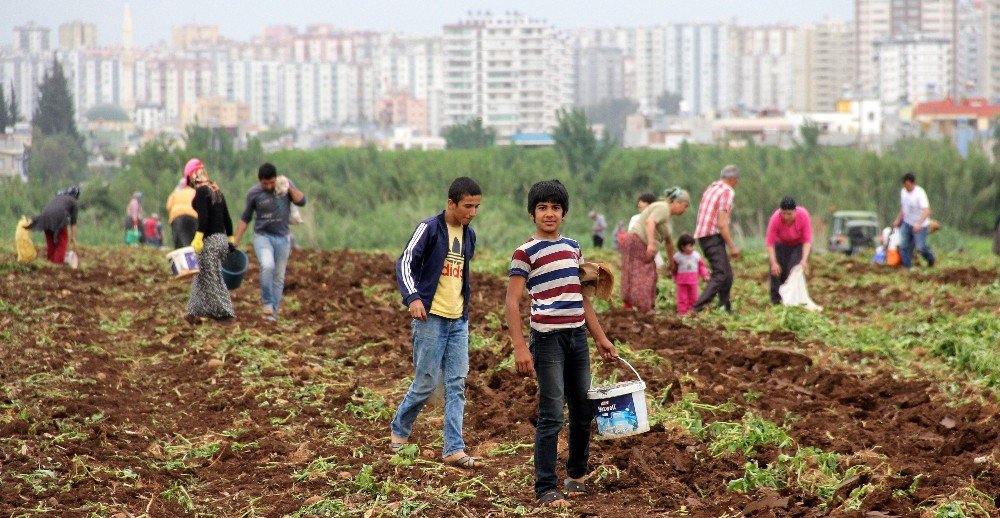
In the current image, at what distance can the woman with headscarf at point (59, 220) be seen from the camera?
56.0 feet

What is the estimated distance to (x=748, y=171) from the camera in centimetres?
5591


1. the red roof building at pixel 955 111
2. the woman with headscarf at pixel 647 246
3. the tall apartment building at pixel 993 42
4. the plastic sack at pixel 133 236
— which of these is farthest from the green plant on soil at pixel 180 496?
the tall apartment building at pixel 993 42

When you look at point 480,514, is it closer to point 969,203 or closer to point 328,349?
point 328,349

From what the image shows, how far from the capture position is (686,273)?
1334 centimetres

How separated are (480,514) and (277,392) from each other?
3.42m

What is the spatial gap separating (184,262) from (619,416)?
6.26 meters

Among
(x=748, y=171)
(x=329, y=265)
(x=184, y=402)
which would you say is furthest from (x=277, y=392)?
(x=748, y=171)

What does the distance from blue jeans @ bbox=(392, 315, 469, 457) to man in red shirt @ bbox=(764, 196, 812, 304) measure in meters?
6.87

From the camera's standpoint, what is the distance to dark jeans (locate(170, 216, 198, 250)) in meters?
13.9

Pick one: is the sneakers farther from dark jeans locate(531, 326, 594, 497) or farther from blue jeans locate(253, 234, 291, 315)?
dark jeans locate(531, 326, 594, 497)

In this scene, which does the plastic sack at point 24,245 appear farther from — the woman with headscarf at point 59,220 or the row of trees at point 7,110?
A: the row of trees at point 7,110

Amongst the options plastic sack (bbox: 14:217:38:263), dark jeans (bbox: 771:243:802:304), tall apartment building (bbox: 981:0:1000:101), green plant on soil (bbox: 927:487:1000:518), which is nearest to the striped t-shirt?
green plant on soil (bbox: 927:487:1000:518)

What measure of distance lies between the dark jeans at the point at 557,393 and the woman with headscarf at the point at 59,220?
1226 centimetres

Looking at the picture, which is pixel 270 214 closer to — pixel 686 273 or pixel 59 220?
pixel 686 273
